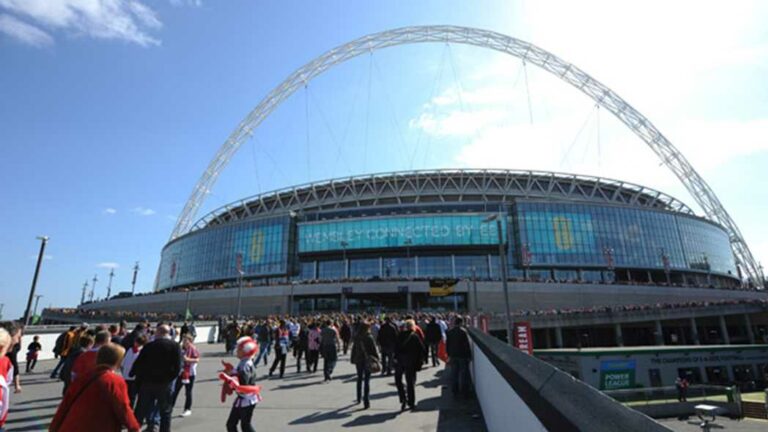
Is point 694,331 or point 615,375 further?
point 694,331

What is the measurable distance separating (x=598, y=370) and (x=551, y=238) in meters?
55.9

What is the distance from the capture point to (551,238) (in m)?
78.6

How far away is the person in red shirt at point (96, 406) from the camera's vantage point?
12.3 feet

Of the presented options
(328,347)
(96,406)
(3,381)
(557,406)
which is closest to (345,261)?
(328,347)

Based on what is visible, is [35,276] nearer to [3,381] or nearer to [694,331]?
[3,381]

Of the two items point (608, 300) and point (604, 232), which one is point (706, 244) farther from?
point (608, 300)

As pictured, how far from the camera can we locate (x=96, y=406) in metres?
3.80

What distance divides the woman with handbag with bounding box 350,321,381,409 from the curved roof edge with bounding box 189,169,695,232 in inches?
3138

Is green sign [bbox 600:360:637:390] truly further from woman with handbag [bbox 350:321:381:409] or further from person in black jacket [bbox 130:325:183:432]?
person in black jacket [bbox 130:325:183:432]

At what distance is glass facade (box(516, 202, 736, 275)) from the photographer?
78.0m

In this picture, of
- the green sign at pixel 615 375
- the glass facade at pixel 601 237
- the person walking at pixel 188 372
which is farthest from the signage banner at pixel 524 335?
the glass facade at pixel 601 237

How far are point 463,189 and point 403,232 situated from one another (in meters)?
20.6

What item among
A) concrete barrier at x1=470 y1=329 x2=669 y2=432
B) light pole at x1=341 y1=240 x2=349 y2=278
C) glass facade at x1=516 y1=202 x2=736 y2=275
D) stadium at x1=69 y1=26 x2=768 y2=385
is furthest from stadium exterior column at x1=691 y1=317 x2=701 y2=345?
concrete barrier at x1=470 y1=329 x2=669 y2=432

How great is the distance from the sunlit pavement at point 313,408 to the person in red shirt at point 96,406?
429cm
